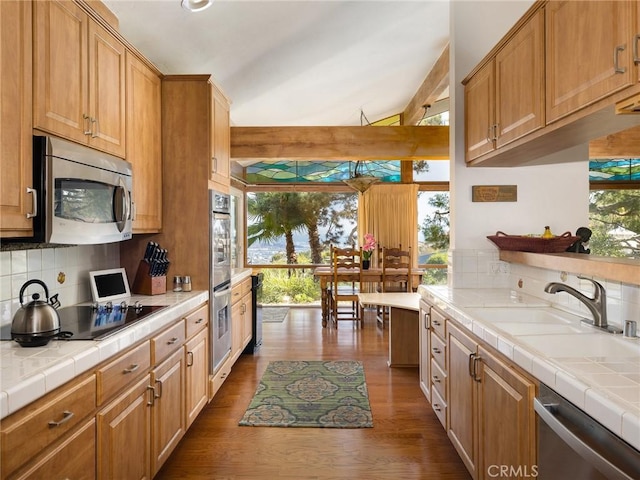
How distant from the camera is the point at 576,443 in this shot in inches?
42.8

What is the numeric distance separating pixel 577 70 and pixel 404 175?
573 centimetres

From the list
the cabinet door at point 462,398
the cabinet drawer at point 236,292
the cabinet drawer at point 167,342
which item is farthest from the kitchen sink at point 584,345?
the cabinet drawer at point 236,292

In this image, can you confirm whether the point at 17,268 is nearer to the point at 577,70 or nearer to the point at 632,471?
the point at 632,471

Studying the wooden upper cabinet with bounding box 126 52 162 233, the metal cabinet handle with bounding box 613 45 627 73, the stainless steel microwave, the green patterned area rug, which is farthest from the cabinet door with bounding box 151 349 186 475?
the metal cabinet handle with bounding box 613 45 627 73

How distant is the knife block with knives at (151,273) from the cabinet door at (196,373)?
438mm

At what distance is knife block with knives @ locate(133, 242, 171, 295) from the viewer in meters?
2.75

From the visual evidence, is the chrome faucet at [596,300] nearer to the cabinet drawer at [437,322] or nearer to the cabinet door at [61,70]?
the cabinet drawer at [437,322]

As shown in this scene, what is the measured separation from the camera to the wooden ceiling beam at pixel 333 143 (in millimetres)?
4855

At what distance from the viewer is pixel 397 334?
4020 mm

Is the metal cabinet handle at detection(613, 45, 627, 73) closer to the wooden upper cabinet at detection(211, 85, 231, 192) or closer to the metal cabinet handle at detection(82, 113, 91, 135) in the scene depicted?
the metal cabinet handle at detection(82, 113, 91, 135)

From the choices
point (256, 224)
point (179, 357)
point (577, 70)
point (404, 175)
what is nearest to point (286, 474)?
point (179, 357)

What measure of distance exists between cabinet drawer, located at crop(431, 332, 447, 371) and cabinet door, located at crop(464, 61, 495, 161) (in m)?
1.27

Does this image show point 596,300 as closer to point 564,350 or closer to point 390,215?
point 564,350

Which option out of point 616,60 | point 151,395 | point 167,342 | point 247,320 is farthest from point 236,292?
point 616,60
